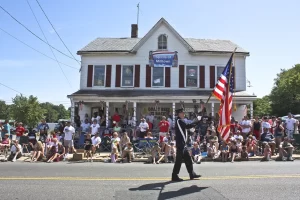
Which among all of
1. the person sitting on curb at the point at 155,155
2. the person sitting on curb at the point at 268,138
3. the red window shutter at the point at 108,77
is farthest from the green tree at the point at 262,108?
the person sitting on curb at the point at 155,155

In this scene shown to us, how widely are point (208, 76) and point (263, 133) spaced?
8855 mm

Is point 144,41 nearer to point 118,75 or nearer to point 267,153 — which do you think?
point 118,75

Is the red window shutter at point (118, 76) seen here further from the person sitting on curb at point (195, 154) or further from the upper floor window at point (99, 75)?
the person sitting on curb at point (195, 154)

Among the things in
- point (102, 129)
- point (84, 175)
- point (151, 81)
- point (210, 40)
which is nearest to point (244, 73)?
point (210, 40)

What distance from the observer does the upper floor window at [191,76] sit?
922 inches

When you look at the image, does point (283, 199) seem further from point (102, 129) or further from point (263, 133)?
point (102, 129)

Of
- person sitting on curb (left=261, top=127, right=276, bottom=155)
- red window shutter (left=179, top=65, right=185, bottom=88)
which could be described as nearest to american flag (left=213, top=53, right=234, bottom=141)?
person sitting on curb (left=261, top=127, right=276, bottom=155)

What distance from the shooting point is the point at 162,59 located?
77.0ft

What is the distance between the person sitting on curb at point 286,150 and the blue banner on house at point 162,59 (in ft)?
37.1

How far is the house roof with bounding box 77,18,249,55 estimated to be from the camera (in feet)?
77.0

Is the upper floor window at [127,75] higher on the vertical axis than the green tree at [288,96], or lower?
lower

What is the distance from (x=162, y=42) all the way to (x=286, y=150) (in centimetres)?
1301

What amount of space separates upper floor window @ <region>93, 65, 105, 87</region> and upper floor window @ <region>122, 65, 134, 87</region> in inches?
62.4

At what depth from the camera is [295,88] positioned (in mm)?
53250
